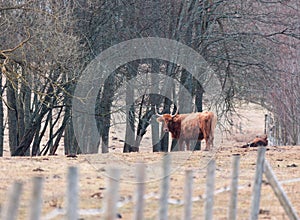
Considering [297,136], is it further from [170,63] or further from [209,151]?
[209,151]

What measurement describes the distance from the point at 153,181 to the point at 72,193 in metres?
6.25

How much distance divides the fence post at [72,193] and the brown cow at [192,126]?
609 inches

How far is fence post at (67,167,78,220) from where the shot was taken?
570cm

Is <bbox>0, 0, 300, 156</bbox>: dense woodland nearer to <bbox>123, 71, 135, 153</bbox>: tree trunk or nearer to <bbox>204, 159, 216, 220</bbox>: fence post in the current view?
<bbox>123, 71, 135, 153</bbox>: tree trunk

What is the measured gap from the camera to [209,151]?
65.7 ft

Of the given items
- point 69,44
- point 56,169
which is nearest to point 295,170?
point 56,169

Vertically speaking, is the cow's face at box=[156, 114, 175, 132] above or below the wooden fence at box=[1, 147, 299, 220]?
above

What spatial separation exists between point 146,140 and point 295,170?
80.1 feet

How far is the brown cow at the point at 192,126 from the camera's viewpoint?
70.8 ft

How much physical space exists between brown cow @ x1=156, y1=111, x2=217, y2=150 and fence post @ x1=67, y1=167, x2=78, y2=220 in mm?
15478

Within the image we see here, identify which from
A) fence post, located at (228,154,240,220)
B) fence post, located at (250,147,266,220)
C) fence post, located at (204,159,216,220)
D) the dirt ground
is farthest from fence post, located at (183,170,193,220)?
fence post, located at (250,147,266,220)

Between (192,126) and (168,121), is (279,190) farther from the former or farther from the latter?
(168,121)

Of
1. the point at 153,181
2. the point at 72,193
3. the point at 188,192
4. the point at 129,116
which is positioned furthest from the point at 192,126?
the point at 72,193

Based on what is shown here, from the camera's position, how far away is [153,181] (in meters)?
11.9
